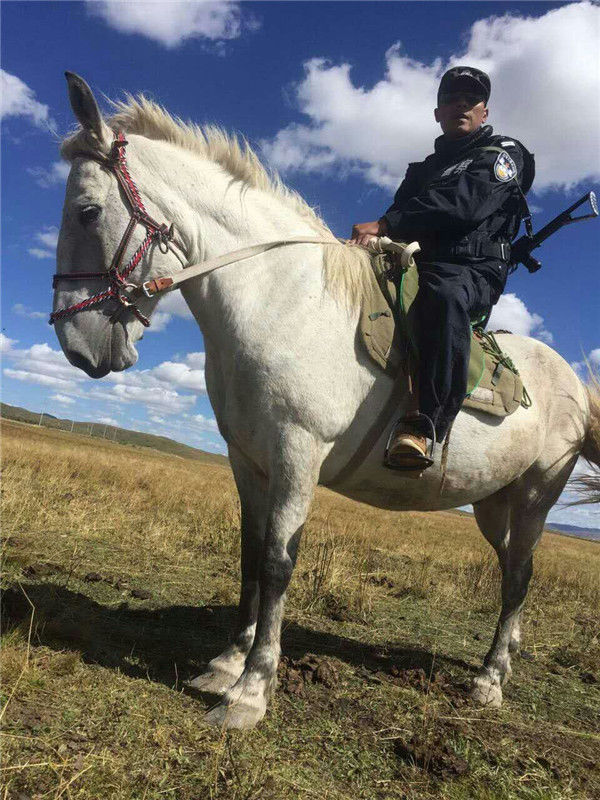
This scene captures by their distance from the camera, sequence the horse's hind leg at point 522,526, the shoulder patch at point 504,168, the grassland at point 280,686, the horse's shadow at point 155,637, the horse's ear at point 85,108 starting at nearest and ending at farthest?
the grassland at point 280,686 → the horse's ear at point 85,108 → the horse's shadow at point 155,637 → the shoulder patch at point 504,168 → the horse's hind leg at point 522,526

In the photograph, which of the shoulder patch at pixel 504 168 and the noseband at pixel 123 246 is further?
the shoulder patch at pixel 504 168

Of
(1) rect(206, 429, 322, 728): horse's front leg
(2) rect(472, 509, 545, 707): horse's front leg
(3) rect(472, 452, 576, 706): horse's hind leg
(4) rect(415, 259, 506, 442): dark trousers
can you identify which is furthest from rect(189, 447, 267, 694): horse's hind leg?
(3) rect(472, 452, 576, 706): horse's hind leg

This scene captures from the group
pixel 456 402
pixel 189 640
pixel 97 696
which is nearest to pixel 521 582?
pixel 456 402

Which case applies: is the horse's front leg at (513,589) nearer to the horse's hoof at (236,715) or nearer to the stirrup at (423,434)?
the stirrup at (423,434)

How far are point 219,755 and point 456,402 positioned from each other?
2603 millimetres

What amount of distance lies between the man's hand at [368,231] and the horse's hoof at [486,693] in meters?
3.60

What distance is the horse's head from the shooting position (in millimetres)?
3219

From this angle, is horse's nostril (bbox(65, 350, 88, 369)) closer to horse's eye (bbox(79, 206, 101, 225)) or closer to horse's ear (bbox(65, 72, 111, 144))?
horse's eye (bbox(79, 206, 101, 225))

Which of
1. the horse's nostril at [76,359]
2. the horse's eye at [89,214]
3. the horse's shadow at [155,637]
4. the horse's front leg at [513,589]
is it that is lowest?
the horse's shadow at [155,637]

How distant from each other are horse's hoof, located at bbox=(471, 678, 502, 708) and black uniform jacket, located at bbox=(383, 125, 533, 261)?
11.2 ft

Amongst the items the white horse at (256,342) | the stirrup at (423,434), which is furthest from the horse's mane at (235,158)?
the stirrup at (423,434)

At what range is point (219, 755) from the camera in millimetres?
2430

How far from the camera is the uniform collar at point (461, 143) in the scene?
4348mm

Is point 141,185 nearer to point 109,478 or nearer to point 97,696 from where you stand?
point 97,696
